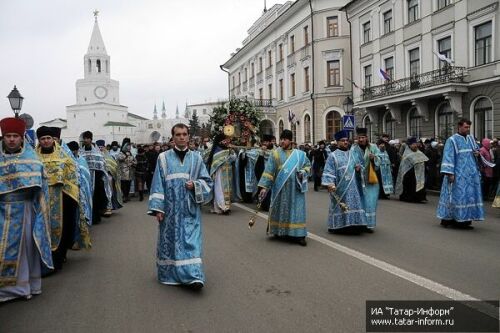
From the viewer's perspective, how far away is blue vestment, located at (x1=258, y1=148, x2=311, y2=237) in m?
7.46

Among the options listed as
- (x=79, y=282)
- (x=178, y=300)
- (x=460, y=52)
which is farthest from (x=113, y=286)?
(x=460, y=52)

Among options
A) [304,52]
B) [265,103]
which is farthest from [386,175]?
[265,103]

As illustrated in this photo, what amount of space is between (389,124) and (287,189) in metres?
22.6

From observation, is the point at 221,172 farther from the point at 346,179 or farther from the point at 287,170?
the point at 287,170

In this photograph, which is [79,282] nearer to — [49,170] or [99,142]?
[49,170]

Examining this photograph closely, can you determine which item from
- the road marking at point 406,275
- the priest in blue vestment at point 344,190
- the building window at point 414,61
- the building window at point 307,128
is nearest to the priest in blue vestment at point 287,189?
the road marking at point 406,275

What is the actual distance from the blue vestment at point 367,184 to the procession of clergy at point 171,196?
2 cm

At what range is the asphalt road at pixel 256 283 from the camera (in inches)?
167

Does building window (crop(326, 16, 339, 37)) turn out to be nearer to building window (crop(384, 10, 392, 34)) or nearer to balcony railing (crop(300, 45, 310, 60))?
→ balcony railing (crop(300, 45, 310, 60))

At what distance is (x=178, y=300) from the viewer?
15.9ft

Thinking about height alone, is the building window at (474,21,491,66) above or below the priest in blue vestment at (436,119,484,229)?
above

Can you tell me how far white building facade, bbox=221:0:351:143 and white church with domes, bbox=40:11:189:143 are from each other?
207ft

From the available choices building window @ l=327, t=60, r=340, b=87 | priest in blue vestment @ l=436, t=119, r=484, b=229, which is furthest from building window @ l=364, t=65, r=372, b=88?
priest in blue vestment @ l=436, t=119, r=484, b=229

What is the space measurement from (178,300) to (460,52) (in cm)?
2175
